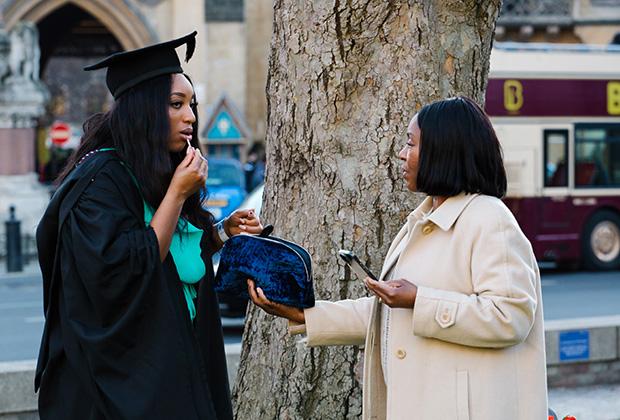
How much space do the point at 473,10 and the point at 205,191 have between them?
1.64 m

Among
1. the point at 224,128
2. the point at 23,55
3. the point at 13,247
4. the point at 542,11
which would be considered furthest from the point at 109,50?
the point at 13,247

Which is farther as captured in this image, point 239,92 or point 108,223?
point 239,92

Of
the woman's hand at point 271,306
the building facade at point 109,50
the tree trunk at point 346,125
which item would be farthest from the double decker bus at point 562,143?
the woman's hand at point 271,306

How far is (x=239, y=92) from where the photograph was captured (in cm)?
3294

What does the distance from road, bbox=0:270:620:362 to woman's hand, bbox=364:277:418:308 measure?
25.6ft

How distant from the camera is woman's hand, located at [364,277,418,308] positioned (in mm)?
3535

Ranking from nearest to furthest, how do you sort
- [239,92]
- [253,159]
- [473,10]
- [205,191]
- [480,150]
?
[480,150]
[205,191]
[473,10]
[253,159]
[239,92]

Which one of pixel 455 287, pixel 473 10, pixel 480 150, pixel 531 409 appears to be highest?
pixel 473 10

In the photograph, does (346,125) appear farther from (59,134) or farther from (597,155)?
(59,134)

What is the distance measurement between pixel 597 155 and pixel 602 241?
1.43m

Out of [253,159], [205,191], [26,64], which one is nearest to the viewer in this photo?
[205,191]

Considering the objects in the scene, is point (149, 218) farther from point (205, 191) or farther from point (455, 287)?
point (455, 287)

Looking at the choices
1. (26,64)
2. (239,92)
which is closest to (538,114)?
(26,64)

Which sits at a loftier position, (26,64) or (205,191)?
(26,64)
